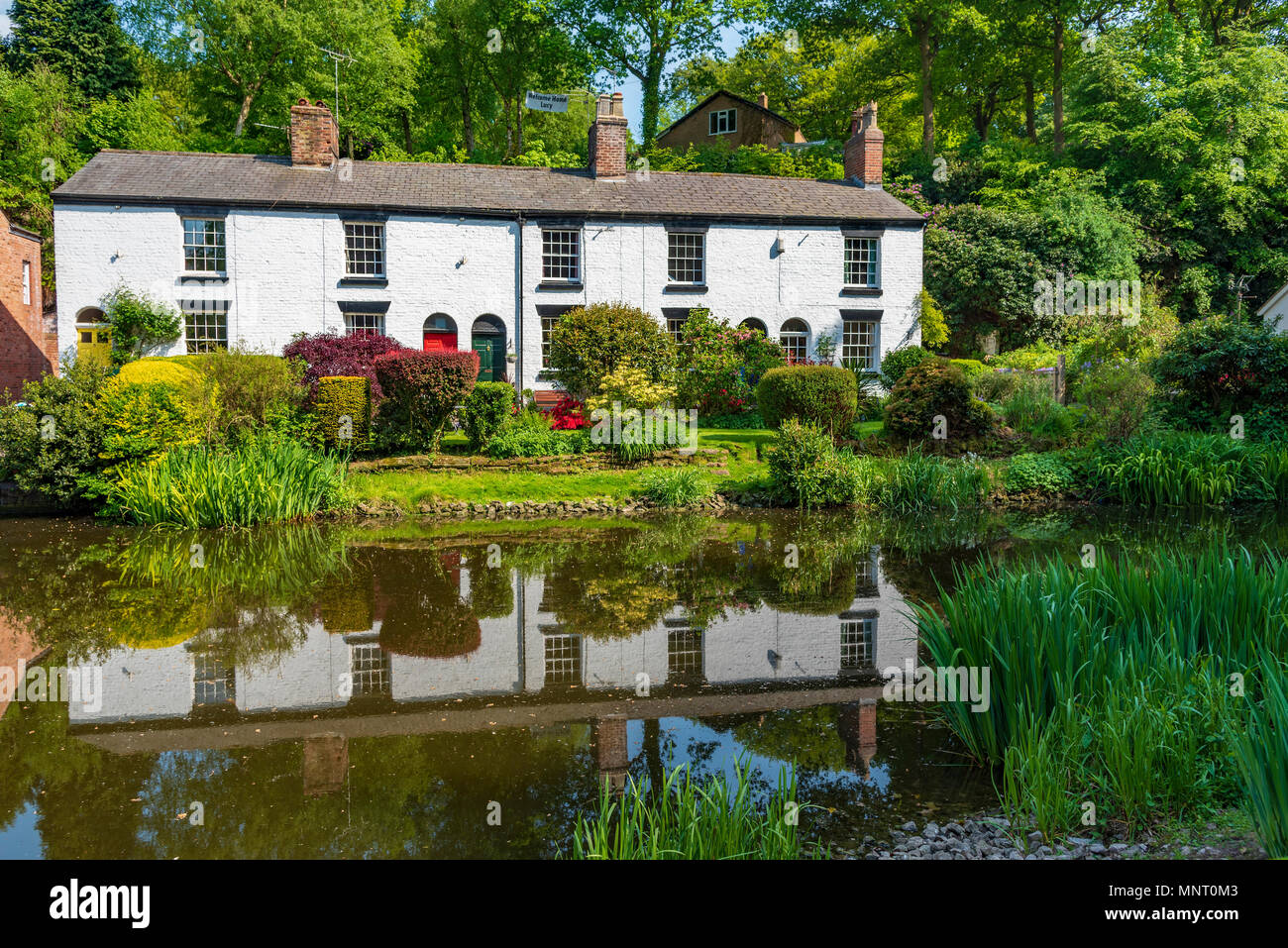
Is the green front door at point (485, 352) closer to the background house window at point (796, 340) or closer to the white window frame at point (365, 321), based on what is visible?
the white window frame at point (365, 321)

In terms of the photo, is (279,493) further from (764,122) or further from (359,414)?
(764,122)

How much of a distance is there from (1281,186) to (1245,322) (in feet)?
61.6

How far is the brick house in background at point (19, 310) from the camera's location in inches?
1032

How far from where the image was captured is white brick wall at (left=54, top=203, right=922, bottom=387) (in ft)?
75.8

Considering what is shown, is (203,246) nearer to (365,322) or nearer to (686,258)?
(365,322)

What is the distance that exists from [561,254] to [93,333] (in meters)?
12.0

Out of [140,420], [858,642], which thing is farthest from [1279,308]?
[140,420]

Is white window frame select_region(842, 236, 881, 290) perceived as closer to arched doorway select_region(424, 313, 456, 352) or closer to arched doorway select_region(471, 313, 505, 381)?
arched doorway select_region(471, 313, 505, 381)

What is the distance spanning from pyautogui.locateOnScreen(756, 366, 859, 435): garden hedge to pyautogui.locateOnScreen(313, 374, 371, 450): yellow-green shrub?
25.4 ft

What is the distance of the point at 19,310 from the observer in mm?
27484

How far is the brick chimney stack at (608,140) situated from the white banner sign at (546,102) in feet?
16.7

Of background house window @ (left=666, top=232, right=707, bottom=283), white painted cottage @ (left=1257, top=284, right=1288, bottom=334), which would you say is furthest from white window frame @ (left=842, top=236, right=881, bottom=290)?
white painted cottage @ (left=1257, top=284, right=1288, bottom=334)
